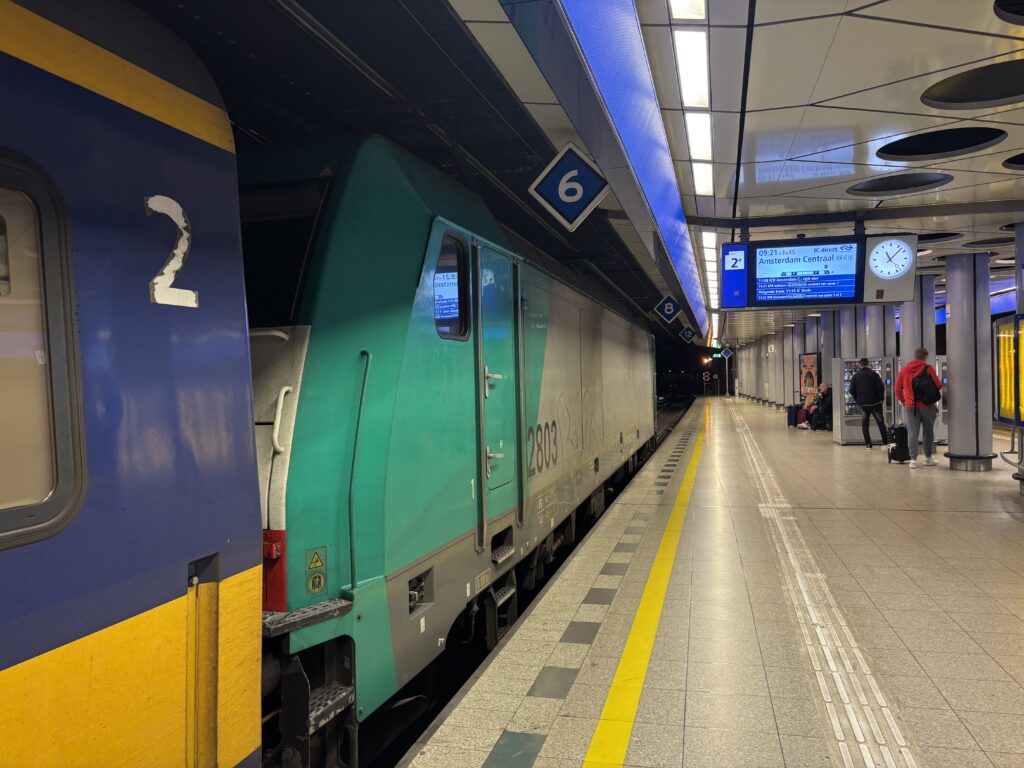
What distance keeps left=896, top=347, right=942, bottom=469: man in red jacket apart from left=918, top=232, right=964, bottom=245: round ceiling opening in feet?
6.28

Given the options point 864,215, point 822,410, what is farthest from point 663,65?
point 822,410

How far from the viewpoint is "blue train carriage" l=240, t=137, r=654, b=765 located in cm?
273

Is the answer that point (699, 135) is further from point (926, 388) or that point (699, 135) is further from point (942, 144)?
point (926, 388)

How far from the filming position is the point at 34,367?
67.7 inches

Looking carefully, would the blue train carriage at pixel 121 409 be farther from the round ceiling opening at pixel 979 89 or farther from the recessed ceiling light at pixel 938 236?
the recessed ceiling light at pixel 938 236

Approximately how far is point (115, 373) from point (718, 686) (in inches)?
133

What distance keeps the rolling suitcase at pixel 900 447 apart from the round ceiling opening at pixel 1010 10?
30.7 ft

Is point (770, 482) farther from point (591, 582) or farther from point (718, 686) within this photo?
point (718, 686)

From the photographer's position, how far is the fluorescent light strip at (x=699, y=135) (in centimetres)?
704

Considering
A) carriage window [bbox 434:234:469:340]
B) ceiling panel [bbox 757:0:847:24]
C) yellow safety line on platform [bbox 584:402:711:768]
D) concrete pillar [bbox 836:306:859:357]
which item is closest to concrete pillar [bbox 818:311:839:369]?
concrete pillar [bbox 836:306:859:357]

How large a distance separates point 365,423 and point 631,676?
221 cm

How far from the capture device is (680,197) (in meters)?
10.5

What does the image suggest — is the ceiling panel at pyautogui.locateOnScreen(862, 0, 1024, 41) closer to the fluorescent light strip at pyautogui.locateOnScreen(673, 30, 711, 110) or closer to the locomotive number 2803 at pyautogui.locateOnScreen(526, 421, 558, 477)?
the fluorescent light strip at pyautogui.locateOnScreen(673, 30, 711, 110)

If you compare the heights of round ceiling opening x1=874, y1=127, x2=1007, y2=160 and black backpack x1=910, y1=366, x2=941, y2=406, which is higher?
round ceiling opening x1=874, y1=127, x2=1007, y2=160
